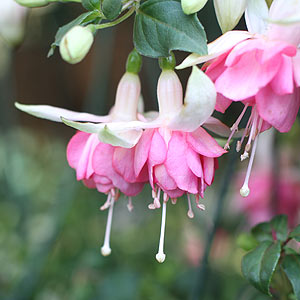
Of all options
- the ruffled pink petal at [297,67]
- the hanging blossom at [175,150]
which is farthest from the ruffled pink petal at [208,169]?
the ruffled pink petal at [297,67]

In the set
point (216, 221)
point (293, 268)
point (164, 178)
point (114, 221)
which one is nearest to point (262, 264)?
point (293, 268)

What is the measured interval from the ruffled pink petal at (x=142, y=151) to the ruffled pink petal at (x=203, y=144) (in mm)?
35

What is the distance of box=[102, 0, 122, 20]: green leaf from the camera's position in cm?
41

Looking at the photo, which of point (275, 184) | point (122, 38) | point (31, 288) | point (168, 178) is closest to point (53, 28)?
point (122, 38)

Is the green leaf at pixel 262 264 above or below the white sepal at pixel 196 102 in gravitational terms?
below

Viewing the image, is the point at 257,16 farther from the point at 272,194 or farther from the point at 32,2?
the point at 272,194

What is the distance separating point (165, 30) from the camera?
16.3 inches

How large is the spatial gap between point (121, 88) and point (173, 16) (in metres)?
0.12

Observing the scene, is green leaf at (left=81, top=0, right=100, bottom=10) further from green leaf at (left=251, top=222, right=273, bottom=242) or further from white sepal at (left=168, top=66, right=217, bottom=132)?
green leaf at (left=251, top=222, right=273, bottom=242)

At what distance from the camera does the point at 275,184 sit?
82 centimetres

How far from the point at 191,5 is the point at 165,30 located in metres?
0.03

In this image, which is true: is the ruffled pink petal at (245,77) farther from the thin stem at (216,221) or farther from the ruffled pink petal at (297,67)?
the thin stem at (216,221)

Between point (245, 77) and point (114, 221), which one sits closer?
point (245, 77)

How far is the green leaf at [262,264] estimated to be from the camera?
0.45 meters
